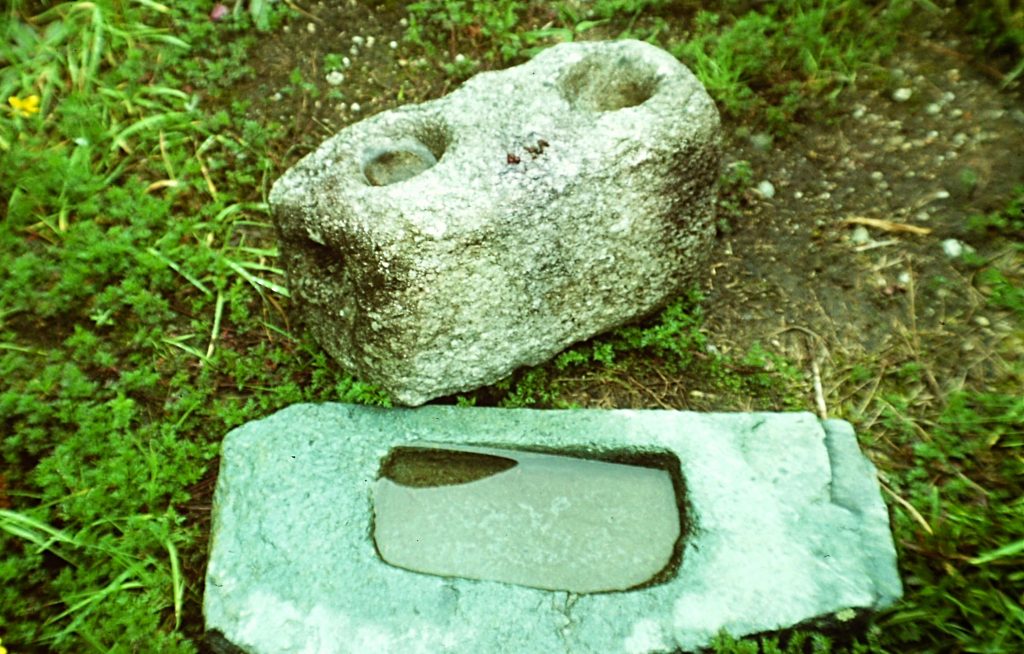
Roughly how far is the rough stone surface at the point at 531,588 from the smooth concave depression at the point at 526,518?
0.23 ft

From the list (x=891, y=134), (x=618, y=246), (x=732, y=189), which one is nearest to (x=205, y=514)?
(x=618, y=246)

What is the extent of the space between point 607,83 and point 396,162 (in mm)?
758

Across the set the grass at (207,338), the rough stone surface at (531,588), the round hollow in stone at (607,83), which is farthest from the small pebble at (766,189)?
the rough stone surface at (531,588)

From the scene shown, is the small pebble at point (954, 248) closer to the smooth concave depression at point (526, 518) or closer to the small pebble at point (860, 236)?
the small pebble at point (860, 236)

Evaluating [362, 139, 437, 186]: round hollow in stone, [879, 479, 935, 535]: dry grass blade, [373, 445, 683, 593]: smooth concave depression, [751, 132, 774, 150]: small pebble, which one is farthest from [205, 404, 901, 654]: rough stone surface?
[751, 132, 774, 150]: small pebble

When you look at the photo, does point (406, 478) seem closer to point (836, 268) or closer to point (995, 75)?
point (836, 268)

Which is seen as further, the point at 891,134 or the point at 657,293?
the point at 891,134

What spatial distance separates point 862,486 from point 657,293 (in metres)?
0.88

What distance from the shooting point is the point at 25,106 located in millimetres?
3037

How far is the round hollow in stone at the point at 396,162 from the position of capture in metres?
2.15

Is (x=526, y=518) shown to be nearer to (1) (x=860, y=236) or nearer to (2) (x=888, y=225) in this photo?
(1) (x=860, y=236)

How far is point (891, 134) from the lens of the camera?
2.82 m

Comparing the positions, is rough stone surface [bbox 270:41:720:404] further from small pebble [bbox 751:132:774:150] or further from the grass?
small pebble [bbox 751:132:774:150]

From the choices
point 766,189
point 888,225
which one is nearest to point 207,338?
point 766,189
